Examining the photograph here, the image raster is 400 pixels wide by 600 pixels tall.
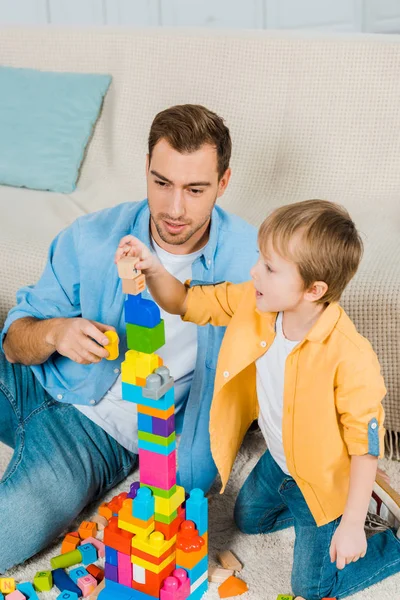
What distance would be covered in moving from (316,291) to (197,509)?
1.44 ft

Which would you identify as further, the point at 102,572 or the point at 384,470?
the point at 384,470

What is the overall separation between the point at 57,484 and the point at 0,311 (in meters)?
0.66

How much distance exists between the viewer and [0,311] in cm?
209

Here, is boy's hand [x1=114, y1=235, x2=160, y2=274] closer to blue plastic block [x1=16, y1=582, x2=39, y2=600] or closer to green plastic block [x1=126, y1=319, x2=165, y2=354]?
green plastic block [x1=126, y1=319, x2=165, y2=354]

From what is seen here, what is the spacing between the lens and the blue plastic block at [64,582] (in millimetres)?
1453

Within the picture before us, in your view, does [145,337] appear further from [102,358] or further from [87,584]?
[87,584]

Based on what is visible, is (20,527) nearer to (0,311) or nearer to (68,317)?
(68,317)

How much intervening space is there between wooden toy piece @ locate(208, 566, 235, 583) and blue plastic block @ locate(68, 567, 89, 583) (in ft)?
0.76

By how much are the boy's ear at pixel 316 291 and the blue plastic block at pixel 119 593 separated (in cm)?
59

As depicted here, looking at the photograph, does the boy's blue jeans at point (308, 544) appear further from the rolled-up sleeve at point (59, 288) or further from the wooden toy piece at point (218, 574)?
the rolled-up sleeve at point (59, 288)

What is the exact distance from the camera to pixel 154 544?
132 centimetres

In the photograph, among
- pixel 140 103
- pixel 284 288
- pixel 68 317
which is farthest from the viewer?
pixel 140 103

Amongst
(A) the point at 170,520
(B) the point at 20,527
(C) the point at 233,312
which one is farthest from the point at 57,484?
(C) the point at 233,312

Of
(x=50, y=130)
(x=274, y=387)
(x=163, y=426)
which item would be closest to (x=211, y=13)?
(x=50, y=130)
